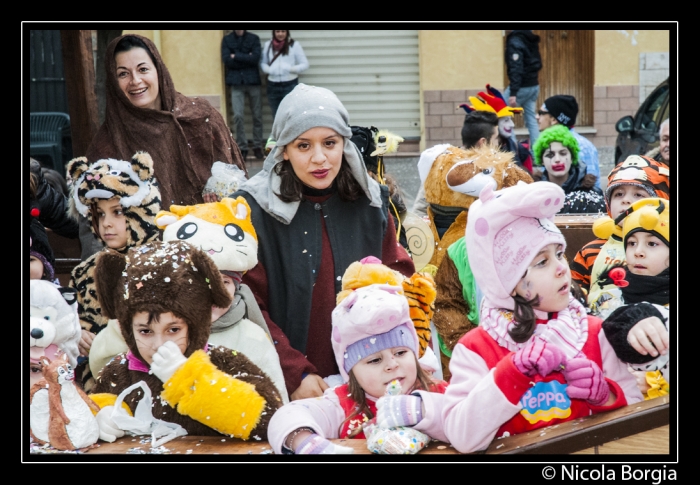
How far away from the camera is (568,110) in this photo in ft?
20.5

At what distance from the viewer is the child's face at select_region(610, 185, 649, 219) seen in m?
3.54

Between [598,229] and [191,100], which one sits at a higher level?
[191,100]

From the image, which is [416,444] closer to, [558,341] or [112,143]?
[558,341]

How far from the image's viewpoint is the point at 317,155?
284cm

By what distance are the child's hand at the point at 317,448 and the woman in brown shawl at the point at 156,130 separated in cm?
158

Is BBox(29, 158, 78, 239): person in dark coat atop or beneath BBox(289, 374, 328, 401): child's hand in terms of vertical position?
atop

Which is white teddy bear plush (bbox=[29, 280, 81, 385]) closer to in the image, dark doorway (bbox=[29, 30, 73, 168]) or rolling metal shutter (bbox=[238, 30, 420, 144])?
rolling metal shutter (bbox=[238, 30, 420, 144])

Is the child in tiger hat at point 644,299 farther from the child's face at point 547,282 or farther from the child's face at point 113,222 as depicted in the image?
the child's face at point 113,222

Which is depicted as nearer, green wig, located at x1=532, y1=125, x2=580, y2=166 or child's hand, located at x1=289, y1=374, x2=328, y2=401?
child's hand, located at x1=289, y1=374, x2=328, y2=401

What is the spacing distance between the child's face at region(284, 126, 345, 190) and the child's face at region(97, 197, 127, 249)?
640 mm

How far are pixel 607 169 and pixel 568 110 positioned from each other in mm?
2883

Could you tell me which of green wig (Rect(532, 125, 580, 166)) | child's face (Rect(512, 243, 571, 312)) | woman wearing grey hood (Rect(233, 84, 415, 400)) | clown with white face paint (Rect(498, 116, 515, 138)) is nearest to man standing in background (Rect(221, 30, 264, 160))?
clown with white face paint (Rect(498, 116, 515, 138))

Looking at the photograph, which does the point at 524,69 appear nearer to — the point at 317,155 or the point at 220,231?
the point at 317,155
